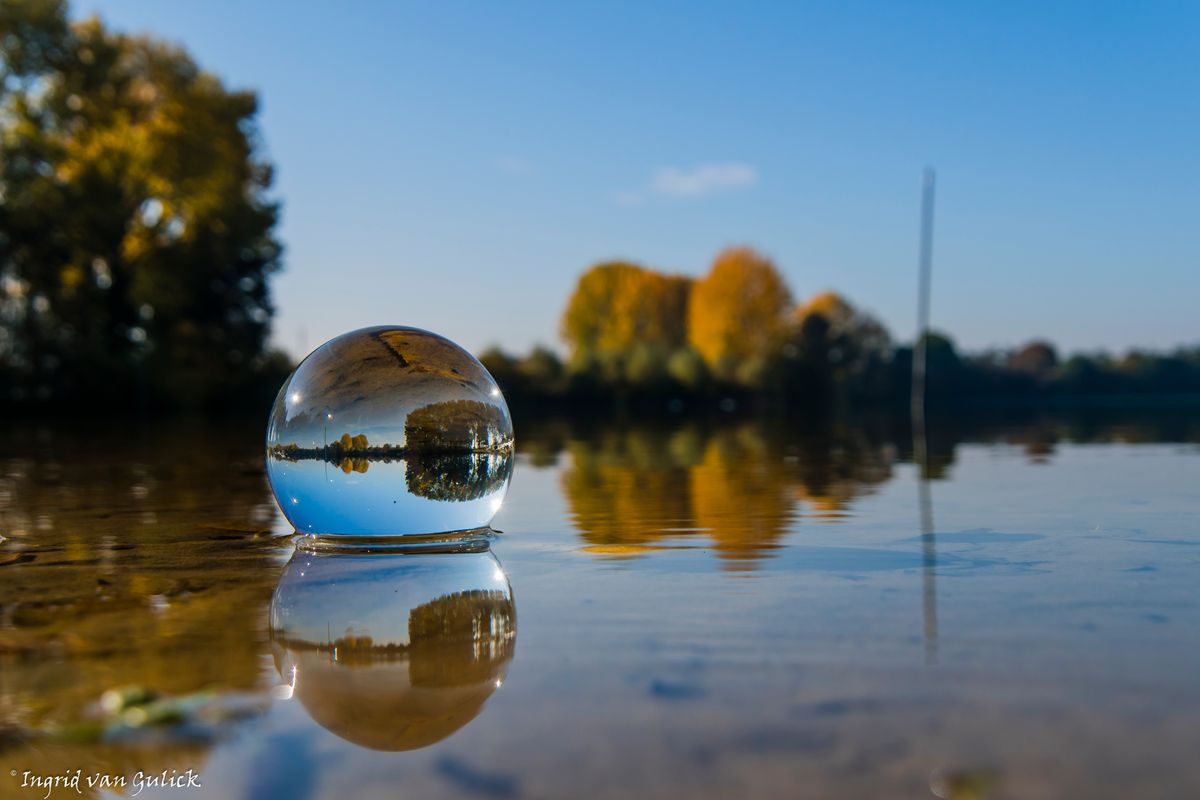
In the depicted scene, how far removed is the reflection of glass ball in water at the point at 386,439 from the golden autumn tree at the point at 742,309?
51144 mm

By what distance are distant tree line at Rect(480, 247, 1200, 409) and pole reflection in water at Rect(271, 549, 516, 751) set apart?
43.2m

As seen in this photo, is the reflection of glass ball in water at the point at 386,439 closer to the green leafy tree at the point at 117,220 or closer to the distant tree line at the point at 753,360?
the green leafy tree at the point at 117,220

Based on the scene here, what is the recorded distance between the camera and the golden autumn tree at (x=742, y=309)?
57094 mm

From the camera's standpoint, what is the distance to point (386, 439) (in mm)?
5262

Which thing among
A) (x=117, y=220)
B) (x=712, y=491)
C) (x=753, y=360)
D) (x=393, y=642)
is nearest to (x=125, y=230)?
(x=117, y=220)

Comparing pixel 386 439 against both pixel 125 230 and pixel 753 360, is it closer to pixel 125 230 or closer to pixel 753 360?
pixel 125 230

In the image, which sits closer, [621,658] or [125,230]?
[621,658]

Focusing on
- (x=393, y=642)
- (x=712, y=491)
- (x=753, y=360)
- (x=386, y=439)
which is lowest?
(x=393, y=642)

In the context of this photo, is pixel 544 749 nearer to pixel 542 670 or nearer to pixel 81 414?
pixel 542 670

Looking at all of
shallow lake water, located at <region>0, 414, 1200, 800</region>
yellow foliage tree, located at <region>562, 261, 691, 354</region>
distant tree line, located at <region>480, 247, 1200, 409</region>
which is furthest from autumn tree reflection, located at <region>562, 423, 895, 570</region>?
yellow foliage tree, located at <region>562, 261, 691, 354</region>

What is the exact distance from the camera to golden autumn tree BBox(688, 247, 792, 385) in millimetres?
57094

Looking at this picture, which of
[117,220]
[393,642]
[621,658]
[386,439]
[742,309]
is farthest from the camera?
[742,309]

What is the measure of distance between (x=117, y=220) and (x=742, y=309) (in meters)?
31.6

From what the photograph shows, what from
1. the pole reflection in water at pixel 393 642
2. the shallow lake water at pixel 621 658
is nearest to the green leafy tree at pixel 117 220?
the shallow lake water at pixel 621 658
